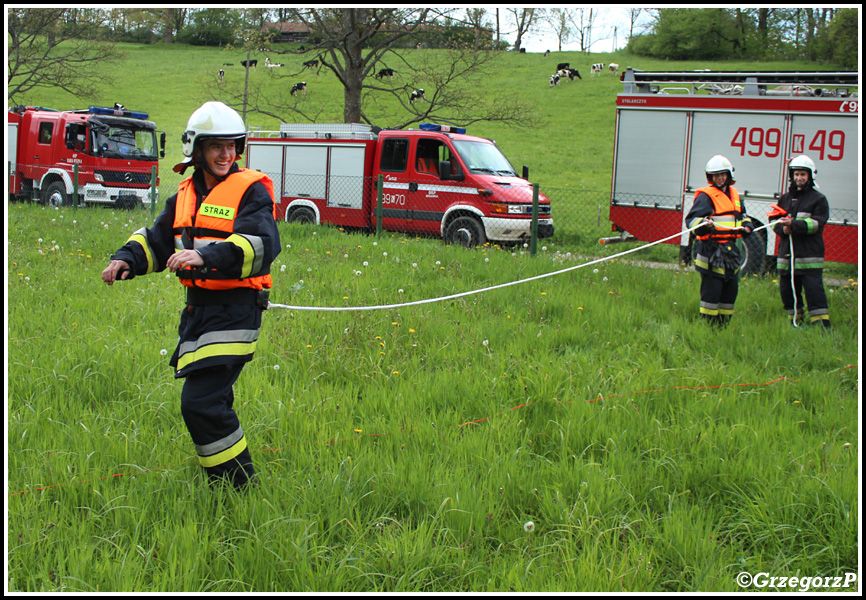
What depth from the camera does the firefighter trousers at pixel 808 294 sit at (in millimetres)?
7410

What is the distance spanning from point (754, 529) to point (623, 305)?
14.1 ft

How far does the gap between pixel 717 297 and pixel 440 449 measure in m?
4.46

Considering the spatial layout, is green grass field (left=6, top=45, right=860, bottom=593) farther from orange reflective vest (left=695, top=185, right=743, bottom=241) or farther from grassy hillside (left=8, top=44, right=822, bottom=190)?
grassy hillside (left=8, top=44, right=822, bottom=190)

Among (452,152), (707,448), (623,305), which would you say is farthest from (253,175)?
(452,152)

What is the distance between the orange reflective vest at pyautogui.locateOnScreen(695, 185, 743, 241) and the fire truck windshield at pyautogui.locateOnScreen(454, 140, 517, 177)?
6255mm

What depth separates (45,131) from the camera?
20156mm

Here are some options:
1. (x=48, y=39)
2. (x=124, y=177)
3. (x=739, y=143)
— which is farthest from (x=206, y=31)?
(x=739, y=143)

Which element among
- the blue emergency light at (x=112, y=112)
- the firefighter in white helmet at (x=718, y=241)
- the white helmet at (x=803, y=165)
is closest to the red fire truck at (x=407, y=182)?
the firefighter in white helmet at (x=718, y=241)

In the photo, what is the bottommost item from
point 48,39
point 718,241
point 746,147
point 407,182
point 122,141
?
point 718,241

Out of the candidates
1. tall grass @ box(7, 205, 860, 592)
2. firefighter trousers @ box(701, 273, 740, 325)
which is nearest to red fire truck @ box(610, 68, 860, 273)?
firefighter trousers @ box(701, 273, 740, 325)

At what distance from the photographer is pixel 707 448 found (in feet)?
12.8

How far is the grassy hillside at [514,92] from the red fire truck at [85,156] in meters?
4.05

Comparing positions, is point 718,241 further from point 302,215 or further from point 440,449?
point 302,215

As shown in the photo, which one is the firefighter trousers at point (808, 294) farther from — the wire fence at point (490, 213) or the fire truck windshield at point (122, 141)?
the fire truck windshield at point (122, 141)
